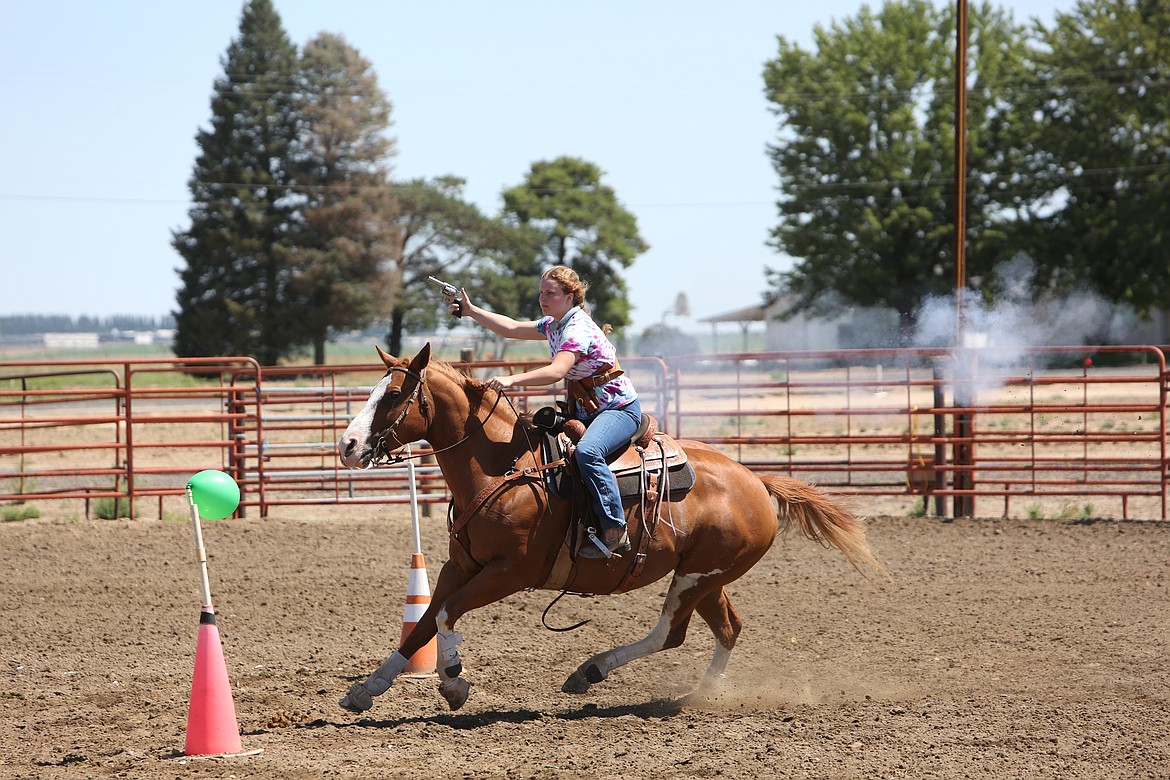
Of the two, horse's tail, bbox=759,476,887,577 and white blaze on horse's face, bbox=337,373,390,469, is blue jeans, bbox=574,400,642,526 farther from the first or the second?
horse's tail, bbox=759,476,887,577

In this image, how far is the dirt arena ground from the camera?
5062 mm

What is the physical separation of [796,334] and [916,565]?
51.2m

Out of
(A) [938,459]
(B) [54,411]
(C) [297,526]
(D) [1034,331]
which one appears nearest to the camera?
(C) [297,526]

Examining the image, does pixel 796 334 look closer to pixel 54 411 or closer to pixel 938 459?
pixel 54 411

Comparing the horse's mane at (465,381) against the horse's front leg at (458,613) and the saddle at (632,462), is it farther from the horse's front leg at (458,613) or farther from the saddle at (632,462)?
the horse's front leg at (458,613)

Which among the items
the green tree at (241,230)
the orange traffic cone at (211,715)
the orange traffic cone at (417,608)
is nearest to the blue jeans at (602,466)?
the orange traffic cone at (417,608)

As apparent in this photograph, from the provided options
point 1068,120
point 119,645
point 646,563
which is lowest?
point 119,645

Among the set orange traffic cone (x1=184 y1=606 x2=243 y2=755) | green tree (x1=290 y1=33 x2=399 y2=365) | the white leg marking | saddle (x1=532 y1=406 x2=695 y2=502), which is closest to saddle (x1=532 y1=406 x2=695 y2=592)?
saddle (x1=532 y1=406 x2=695 y2=502)

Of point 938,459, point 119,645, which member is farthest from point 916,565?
point 119,645

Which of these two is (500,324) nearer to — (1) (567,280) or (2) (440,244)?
(1) (567,280)

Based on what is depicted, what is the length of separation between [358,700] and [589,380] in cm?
198

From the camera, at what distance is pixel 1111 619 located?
8.10 m

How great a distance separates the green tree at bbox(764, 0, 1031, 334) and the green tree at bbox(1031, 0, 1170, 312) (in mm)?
1491

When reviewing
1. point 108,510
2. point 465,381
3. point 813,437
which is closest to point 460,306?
point 465,381
